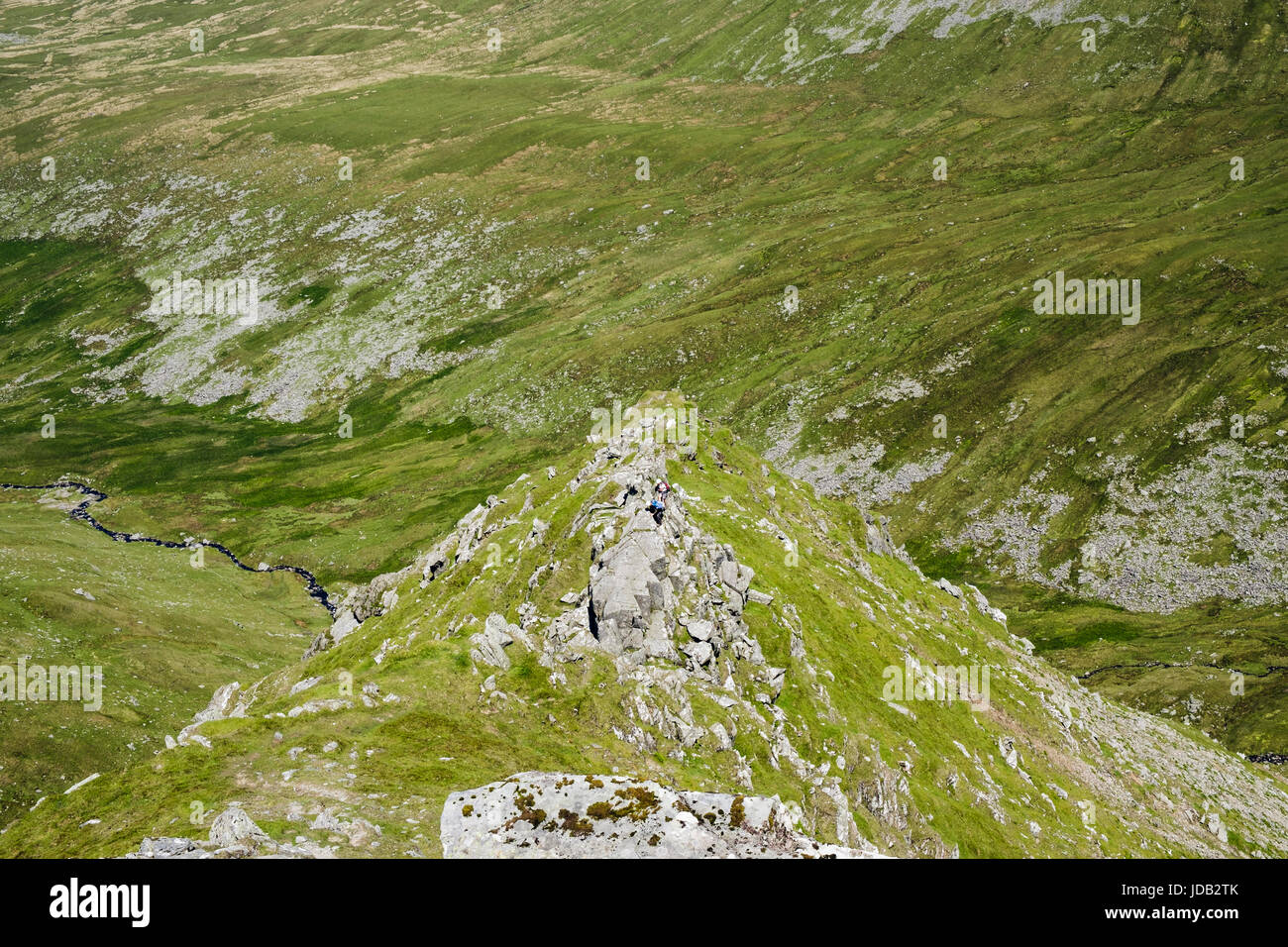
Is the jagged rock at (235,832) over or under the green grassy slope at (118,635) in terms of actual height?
over

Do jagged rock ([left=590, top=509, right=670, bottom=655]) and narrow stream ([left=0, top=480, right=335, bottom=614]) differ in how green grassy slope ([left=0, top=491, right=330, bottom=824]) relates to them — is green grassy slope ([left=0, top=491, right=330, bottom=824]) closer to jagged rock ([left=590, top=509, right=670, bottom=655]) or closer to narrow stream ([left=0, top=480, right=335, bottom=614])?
narrow stream ([left=0, top=480, right=335, bottom=614])

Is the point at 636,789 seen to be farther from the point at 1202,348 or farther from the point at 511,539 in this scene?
the point at 1202,348

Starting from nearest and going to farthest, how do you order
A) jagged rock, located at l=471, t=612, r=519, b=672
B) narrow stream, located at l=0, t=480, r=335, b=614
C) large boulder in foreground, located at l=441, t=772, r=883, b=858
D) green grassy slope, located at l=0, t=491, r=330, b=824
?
large boulder in foreground, located at l=441, t=772, r=883, b=858, jagged rock, located at l=471, t=612, r=519, b=672, green grassy slope, located at l=0, t=491, r=330, b=824, narrow stream, located at l=0, t=480, r=335, b=614

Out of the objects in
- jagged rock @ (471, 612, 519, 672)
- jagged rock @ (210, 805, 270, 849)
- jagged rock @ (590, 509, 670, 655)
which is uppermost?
jagged rock @ (590, 509, 670, 655)

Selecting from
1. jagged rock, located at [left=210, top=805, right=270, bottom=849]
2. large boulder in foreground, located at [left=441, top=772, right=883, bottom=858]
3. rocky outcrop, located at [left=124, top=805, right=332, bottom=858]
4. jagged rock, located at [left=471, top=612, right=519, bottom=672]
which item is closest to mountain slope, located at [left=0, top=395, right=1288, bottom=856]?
jagged rock, located at [left=471, top=612, right=519, bottom=672]

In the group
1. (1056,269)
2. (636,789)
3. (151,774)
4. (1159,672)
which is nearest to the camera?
(636,789)

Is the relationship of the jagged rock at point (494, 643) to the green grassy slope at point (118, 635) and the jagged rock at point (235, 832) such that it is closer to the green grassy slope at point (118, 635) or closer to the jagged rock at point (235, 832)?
Result: the jagged rock at point (235, 832)

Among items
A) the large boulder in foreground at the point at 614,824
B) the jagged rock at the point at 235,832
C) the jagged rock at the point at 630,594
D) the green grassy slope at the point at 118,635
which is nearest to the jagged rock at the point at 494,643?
the jagged rock at the point at 630,594

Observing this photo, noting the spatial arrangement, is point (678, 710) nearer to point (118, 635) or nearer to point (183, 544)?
point (118, 635)
